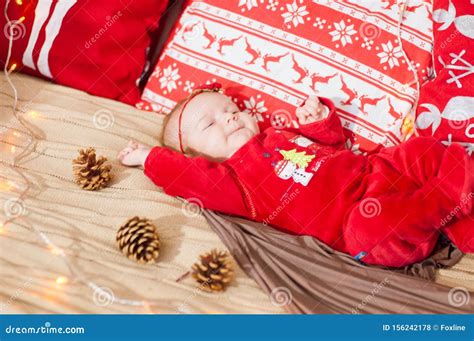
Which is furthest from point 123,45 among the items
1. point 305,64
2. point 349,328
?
point 349,328

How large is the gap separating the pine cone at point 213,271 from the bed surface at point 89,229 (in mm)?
A: 29

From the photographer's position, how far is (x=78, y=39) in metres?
1.63

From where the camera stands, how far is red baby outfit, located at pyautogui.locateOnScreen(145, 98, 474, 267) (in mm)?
1298

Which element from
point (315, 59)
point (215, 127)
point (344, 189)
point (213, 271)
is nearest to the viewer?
point (213, 271)

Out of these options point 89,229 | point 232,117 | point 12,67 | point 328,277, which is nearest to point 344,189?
point 328,277

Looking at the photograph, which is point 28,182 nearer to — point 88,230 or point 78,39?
point 88,230

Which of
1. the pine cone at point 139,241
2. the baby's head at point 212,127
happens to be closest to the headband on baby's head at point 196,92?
the baby's head at point 212,127

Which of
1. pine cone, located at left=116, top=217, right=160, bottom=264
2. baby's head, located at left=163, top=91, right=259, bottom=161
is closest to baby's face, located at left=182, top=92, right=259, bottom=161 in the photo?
baby's head, located at left=163, top=91, right=259, bottom=161

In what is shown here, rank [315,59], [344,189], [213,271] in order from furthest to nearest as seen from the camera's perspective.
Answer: [315,59] → [344,189] → [213,271]

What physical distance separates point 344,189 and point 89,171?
651 mm

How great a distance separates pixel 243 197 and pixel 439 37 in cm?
74

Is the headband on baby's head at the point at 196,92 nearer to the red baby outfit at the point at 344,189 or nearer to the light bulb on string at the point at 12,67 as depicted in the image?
the red baby outfit at the point at 344,189

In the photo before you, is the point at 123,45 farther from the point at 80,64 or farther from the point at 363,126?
the point at 363,126

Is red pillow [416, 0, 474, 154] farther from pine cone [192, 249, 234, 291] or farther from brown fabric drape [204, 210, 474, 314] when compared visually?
pine cone [192, 249, 234, 291]
